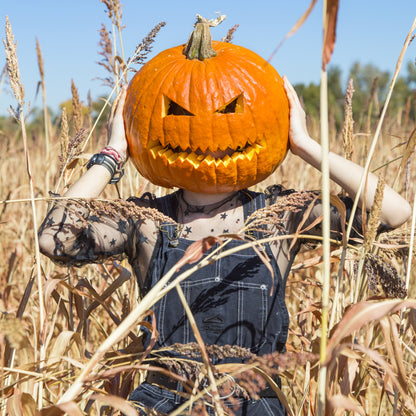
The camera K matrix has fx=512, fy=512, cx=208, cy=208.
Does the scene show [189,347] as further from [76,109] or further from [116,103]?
[76,109]

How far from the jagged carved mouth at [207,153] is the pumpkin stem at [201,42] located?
0.94 feet

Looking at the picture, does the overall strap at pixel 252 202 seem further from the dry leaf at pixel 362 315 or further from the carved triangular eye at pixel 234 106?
the dry leaf at pixel 362 315

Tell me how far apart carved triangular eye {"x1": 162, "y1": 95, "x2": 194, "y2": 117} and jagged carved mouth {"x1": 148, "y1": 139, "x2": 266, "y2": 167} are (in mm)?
93

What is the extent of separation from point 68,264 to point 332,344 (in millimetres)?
907

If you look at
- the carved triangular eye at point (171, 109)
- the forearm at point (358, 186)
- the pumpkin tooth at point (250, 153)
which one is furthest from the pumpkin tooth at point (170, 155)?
the forearm at point (358, 186)

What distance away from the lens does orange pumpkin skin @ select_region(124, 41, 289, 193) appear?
1.43 m

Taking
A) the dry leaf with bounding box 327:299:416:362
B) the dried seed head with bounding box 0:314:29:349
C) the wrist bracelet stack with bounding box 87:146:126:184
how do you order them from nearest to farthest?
1. the dried seed head with bounding box 0:314:29:349
2. the dry leaf with bounding box 327:299:416:362
3. the wrist bracelet stack with bounding box 87:146:126:184

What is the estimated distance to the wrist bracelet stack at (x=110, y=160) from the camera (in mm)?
1527

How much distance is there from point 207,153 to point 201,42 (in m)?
0.34

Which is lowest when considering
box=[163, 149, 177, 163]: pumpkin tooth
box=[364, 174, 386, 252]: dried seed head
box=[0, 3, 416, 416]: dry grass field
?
box=[0, 3, 416, 416]: dry grass field

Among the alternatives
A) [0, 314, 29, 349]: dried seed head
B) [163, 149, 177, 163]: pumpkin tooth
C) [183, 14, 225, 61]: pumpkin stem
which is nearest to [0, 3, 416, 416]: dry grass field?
[0, 314, 29, 349]: dried seed head

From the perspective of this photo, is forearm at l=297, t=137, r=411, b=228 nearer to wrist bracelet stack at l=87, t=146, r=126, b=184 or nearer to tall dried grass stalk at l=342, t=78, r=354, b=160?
tall dried grass stalk at l=342, t=78, r=354, b=160

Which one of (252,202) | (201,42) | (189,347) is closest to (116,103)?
(201,42)

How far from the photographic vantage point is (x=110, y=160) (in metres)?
1.53
